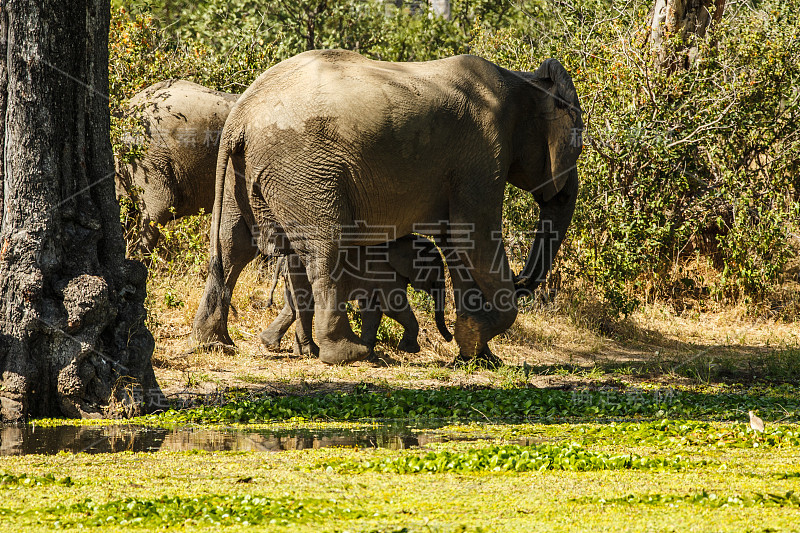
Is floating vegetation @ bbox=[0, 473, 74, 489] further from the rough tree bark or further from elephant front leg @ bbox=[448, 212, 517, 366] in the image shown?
the rough tree bark

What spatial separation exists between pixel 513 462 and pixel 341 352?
4.55m

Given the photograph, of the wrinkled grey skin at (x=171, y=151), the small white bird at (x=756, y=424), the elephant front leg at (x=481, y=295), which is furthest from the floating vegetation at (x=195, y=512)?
the wrinkled grey skin at (x=171, y=151)

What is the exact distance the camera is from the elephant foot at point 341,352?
1010 centimetres

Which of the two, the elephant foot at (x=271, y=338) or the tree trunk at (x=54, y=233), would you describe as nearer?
the tree trunk at (x=54, y=233)

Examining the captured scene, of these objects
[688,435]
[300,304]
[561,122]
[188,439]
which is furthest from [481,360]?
[188,439]

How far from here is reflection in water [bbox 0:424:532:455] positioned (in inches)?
251

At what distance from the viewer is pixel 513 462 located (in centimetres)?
574

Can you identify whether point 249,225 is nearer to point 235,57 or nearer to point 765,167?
point 235,57

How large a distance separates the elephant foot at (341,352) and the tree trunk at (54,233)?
281 cm

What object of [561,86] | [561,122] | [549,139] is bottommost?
[549,139]

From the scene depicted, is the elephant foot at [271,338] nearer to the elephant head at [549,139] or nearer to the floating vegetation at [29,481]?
the elephant head at [549,139]

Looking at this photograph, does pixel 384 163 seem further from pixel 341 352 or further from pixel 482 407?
pixel 482 407

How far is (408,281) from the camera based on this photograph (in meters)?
11.1

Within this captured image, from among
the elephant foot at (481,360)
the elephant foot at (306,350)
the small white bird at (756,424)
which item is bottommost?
the small white bird at (756,424)
